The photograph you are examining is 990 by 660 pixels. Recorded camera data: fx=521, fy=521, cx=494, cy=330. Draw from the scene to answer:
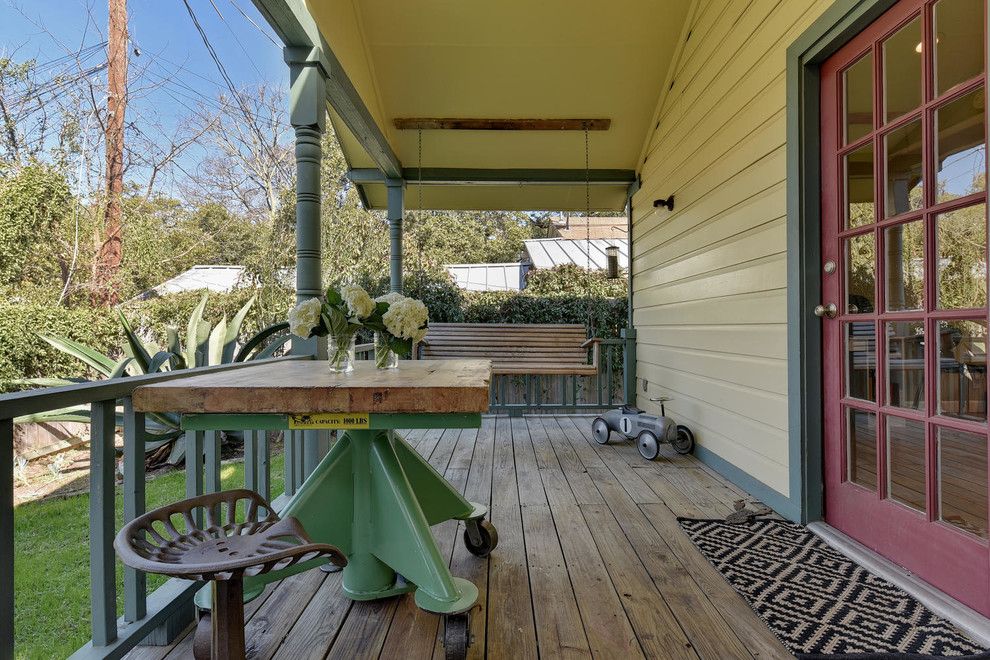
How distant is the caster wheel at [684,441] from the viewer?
357 cm

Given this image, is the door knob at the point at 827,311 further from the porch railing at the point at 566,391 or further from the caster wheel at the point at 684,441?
the porch railing at the point at 566,391

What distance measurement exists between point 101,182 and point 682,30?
8.33 m

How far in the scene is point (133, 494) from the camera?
1.36 meters

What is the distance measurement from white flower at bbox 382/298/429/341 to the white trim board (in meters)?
1.76

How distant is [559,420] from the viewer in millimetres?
4922

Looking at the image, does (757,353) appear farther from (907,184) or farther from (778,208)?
(907,184)

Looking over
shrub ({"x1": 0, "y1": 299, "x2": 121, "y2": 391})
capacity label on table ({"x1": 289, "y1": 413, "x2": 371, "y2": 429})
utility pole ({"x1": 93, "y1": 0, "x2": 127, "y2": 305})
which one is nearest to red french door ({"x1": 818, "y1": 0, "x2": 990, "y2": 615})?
capacity label on table ({"x1": 289, "y1": 413, "x2": 371, "y2": 429})

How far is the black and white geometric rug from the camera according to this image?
139 cm

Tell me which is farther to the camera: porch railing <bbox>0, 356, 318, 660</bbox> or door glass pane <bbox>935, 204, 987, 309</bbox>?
door glass pane <bbox>935, 204, 987, 309</bbox>

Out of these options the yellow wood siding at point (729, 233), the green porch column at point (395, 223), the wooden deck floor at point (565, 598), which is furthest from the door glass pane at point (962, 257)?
the green porch column at point (395, 223)

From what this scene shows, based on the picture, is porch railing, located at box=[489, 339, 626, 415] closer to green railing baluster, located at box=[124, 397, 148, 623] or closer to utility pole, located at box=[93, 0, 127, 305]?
green railing baluster, located at box=[124, 397, 148, 623]

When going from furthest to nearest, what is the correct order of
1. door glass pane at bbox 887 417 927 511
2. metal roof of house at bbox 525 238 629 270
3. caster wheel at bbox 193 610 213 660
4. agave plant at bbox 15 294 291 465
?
metal roof of house at bbox 525 238 629 270 < agave plant at bbox 15 294 291 465 < door glass pane at bbox 887 417 927 511 < caster wheel at bbox 193 610 213 660

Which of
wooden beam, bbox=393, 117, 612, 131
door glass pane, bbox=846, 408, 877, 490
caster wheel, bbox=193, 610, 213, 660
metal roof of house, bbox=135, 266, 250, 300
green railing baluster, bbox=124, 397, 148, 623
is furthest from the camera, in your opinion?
metal roof of house, bbox=135, 266, 250, 300

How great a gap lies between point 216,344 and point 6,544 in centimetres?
367
